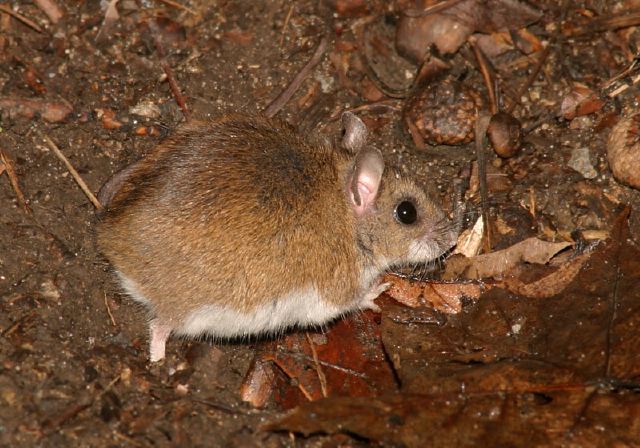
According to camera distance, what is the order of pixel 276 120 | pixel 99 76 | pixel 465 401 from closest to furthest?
pixel 465 401
pixel 276 120
pixel 99 76

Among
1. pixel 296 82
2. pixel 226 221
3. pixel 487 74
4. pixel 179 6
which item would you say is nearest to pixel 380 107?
pixel 296 82

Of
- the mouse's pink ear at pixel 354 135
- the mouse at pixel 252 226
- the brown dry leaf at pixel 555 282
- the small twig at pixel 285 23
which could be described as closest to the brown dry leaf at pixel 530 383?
the brown dry leaf at pixel 555 282

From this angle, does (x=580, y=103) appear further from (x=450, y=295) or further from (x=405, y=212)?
(x=450, y=295)

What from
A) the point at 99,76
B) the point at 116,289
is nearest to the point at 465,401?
the point at 116,289

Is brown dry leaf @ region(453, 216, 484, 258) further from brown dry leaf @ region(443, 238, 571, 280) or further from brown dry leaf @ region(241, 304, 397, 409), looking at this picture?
brown dry leaf @ region(241, 304, 397, 409)

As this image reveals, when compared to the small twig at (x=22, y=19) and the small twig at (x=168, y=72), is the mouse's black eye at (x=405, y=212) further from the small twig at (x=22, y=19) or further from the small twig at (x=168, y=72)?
the small twig at (x=22, y=19)

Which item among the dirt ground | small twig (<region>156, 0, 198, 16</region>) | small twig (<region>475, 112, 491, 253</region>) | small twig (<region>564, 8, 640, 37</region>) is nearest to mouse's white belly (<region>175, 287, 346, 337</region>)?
the dirt ground

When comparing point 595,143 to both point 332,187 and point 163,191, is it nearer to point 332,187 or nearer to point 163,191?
point 332,187
